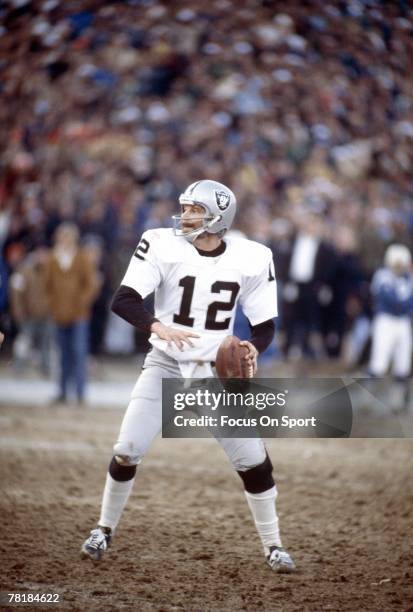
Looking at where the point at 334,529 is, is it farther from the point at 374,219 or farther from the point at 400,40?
the point at 374,219

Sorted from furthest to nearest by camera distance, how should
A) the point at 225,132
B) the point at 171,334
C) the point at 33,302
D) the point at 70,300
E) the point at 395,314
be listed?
the point at 225,132, the point at 33,302, the point at 395,314, the point at 70,300, the point at 171,334

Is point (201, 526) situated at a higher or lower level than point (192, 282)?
lower

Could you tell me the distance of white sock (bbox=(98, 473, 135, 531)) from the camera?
549 centimetres

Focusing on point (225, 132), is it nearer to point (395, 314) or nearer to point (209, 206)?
point (395, 314)

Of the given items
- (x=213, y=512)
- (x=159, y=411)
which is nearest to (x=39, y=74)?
(x=213, y=512)

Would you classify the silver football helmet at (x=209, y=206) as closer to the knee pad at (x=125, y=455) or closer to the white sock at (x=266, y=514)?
the knee pad at (x=125, y=455)

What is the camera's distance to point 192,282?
5340 millimetres

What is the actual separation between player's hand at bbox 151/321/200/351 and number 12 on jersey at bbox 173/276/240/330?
0.18 metres

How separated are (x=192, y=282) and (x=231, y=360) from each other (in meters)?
0.45

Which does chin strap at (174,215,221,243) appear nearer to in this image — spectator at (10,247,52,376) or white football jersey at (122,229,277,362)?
white football jersey at (122,229,277,362)

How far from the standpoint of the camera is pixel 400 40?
36.5 feet

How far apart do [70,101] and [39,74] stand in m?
3.36

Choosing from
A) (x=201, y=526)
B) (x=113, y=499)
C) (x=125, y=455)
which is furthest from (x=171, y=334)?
(x=201, y=526)

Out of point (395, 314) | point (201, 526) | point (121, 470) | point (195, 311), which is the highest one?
point (195, 311)
